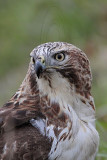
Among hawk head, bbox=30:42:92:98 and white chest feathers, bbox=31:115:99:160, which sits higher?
hawk head, bbox=30:42:92:98

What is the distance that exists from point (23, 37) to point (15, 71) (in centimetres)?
46

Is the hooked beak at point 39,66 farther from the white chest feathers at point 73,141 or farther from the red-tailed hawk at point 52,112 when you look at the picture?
the white chest feathers at point 73,141

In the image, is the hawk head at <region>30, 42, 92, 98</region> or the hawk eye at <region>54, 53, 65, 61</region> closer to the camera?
the hawk head at <region>30, 42, 92, 98</region>

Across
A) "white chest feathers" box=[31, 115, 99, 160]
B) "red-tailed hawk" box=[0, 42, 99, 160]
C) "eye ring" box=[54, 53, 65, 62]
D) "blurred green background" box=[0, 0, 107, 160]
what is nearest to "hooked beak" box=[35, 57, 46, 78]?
"red-tailed hawk" box=[0, 42, 99, 160]

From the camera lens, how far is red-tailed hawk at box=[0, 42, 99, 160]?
6.26 metres

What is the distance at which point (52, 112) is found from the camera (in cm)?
660

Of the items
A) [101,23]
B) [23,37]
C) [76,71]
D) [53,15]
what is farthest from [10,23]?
[76,71]

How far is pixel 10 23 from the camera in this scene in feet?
33.2

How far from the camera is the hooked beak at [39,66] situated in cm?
644

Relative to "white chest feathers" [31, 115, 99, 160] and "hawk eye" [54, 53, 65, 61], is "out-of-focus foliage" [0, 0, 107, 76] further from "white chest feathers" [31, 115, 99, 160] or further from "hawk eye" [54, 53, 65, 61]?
"white chest feathers" [31, 115, 99, 160]

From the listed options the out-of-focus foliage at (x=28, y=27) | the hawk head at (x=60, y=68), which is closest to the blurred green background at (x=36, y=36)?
the out-of-focus foliage at (x=28, y=27)

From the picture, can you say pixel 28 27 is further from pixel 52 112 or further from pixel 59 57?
pixel 52 112

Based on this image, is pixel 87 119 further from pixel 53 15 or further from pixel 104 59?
pixel 104 59

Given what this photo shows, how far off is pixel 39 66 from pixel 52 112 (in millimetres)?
429
